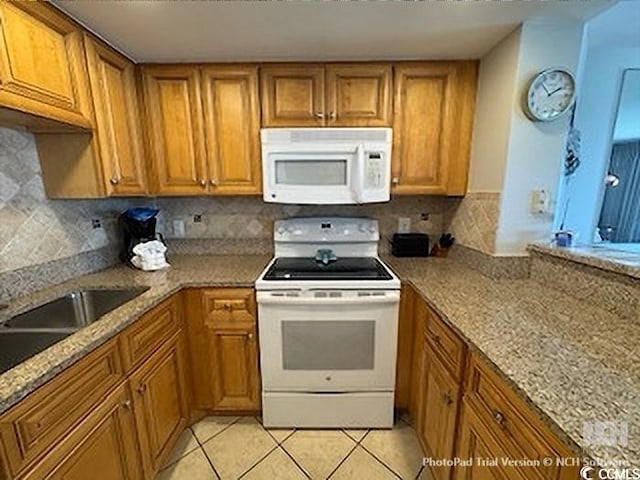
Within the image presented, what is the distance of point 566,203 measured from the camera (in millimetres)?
2094

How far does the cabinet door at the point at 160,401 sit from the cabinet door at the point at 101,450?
59 mm

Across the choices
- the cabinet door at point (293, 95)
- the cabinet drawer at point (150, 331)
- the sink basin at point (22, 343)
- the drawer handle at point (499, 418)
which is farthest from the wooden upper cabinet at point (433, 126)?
the sink basin at point (22, 343)

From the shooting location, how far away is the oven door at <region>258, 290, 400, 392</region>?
1.65m

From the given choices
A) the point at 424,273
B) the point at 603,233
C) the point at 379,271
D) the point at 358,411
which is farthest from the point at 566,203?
the point at 358,411

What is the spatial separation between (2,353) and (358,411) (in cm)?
163

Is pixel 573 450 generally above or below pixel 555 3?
below

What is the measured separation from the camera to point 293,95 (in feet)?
6.24

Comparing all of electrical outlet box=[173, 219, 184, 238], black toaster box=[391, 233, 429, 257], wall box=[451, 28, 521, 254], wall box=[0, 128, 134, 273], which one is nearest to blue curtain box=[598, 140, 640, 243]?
wall box=[451, 28, 521, 254]

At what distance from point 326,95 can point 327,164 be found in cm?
44

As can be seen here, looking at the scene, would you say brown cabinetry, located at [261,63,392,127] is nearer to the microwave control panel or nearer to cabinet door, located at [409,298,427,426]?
the microwave control panel

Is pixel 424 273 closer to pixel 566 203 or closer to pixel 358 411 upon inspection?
pixel 358 411

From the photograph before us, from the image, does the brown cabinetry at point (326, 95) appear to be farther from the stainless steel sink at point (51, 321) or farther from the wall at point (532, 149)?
the stainless steel sink at point (51, 321)

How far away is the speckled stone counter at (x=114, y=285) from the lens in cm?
82

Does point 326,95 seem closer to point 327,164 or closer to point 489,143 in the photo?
point 327,164
